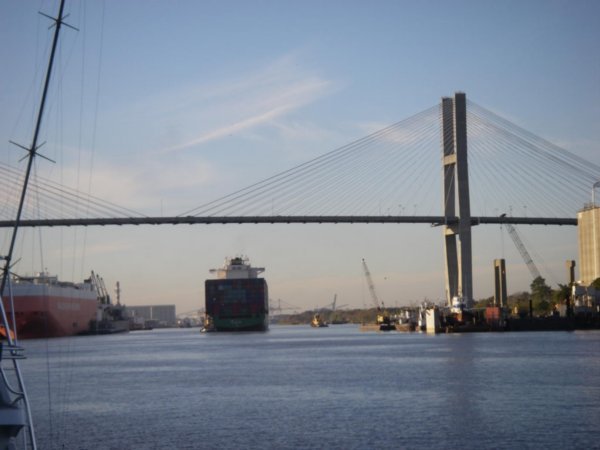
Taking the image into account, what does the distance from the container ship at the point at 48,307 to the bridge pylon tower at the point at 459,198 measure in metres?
34.2

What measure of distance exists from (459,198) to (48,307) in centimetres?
4447

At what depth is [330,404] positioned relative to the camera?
27516 millimetres

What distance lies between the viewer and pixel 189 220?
68.4 m

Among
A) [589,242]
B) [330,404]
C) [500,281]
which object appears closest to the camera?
[330,404]

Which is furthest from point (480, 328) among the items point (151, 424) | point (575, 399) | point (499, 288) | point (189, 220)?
point (151, 424)

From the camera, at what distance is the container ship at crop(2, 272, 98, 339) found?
292 feet

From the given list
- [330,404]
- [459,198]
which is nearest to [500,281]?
[459,198]

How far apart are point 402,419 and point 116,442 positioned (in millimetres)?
7419

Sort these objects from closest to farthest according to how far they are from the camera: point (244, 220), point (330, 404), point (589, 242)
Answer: point (330, 404)
point (244, 220)
point (589, 242)

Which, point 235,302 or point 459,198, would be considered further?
point 235,302

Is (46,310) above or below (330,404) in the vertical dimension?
above

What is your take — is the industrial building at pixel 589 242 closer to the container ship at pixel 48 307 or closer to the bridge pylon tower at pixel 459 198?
the bridge pylon tower at pixel 459 198

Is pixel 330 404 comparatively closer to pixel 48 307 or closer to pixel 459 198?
pixel 459 198

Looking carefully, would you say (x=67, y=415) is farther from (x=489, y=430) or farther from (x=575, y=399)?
(x=575, y=399)
